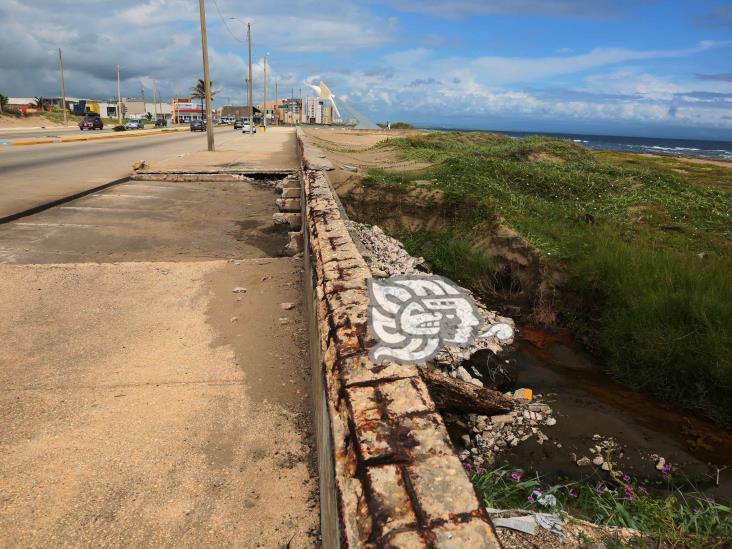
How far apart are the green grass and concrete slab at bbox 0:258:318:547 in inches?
42.4

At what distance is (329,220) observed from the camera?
4.14 metres

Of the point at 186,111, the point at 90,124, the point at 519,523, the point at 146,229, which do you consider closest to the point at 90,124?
the point at 90,124

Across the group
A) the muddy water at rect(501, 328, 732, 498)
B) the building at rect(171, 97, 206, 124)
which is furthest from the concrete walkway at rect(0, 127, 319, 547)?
the building at rect(171, 97, 206, 124)

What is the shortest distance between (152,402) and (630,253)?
7.57 metres

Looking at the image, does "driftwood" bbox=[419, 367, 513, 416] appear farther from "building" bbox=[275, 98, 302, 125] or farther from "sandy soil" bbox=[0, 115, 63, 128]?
"building" bbox=[275, 98, 302, 125]

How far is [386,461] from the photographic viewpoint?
1.31 m

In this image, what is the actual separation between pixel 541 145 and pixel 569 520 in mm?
23789

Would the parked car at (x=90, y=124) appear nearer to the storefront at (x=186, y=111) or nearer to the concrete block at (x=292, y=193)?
the concrete block at (x=292, y=193)

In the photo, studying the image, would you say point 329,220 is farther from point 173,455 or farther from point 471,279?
point 471,279

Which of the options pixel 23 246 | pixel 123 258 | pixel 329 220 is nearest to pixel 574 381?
pixel 329 220

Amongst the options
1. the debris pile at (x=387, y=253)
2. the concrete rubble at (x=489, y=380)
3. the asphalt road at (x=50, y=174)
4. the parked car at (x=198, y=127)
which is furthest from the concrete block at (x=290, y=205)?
the parked car at (x=198, y=127)

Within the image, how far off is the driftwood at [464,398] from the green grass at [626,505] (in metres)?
0.85

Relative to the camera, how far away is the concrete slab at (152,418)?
6.63 ft

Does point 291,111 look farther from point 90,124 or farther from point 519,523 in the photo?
point 519,523
